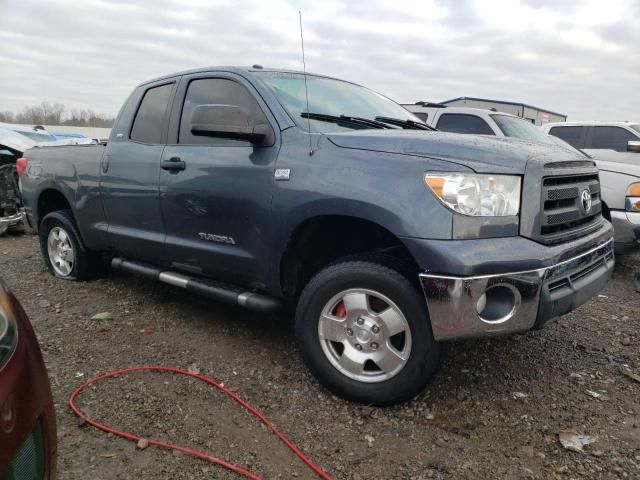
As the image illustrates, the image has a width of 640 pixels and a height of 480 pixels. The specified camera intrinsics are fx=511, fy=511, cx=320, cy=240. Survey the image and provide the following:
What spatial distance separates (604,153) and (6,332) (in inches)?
287

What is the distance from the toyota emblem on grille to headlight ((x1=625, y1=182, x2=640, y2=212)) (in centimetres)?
269

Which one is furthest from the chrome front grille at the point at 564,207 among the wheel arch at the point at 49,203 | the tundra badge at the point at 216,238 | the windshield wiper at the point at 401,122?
the wheel arch at the point at 49,203

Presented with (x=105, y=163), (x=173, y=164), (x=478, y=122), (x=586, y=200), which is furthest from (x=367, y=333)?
(x=478, y=122)

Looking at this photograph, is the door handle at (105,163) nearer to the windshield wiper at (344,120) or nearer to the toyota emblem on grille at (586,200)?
the windshield wiper at (344,120)

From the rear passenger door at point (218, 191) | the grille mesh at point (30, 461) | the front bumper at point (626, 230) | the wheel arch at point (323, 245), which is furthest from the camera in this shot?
the front bumper at point (626, 230)

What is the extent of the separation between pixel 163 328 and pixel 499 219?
2.53m

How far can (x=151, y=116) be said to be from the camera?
3.86 meters

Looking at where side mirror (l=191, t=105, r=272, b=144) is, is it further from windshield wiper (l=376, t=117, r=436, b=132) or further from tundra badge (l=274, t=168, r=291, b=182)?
windshield wiper (l=376, t=117, r=436, b=132)

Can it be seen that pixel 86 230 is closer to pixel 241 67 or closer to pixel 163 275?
pixel 163 275

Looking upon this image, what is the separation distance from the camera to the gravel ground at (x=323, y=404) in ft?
7.29

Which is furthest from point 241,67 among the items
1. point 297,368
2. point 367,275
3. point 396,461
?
point 396,461

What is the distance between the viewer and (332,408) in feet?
8.77

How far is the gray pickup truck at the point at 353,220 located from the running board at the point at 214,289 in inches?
0.5

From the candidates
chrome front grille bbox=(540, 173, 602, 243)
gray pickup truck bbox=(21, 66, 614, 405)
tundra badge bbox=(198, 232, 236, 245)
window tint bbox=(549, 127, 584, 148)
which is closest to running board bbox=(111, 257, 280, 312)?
gray pickup truck bbox=(21, 66, 614, 405)
